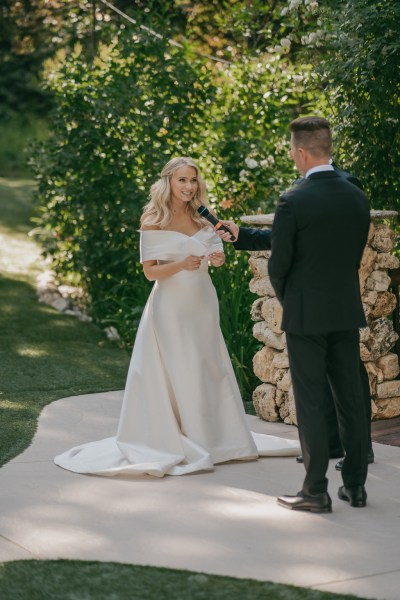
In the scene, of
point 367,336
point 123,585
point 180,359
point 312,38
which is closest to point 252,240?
point 180,359

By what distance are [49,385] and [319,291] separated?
396cm

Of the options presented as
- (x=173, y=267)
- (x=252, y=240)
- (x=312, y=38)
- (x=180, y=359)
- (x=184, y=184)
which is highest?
(x=312, y=38)

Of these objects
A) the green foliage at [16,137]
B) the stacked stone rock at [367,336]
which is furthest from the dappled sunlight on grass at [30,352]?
the green foliage at [16,137]

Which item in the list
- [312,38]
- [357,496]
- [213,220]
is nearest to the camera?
[357,496]

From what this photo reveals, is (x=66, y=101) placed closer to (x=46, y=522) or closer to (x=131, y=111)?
(x=131, y=111)

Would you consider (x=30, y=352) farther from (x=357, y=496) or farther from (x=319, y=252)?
(x=319, y=252)

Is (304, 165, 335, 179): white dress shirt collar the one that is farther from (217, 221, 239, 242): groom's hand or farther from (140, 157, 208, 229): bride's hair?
(140, 157, 208, 229): bride's hair

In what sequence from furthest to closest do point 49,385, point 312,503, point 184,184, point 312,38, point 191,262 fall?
point 49,385, point 312,38, point 184,184, point 191,262, point 312,503

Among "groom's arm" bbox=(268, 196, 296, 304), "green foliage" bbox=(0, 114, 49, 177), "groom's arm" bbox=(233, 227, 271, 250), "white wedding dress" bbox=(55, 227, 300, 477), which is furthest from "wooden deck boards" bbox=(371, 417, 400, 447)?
"green foliage" bbox=(0, 114, 49, 177)

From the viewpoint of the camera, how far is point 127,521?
4758mm

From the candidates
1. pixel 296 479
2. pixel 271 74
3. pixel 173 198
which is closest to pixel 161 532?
pixel 296 479

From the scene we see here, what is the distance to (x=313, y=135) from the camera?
15.5ft

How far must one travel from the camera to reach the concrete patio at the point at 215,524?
4.16 m

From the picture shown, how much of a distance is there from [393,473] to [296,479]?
55 centimetres
